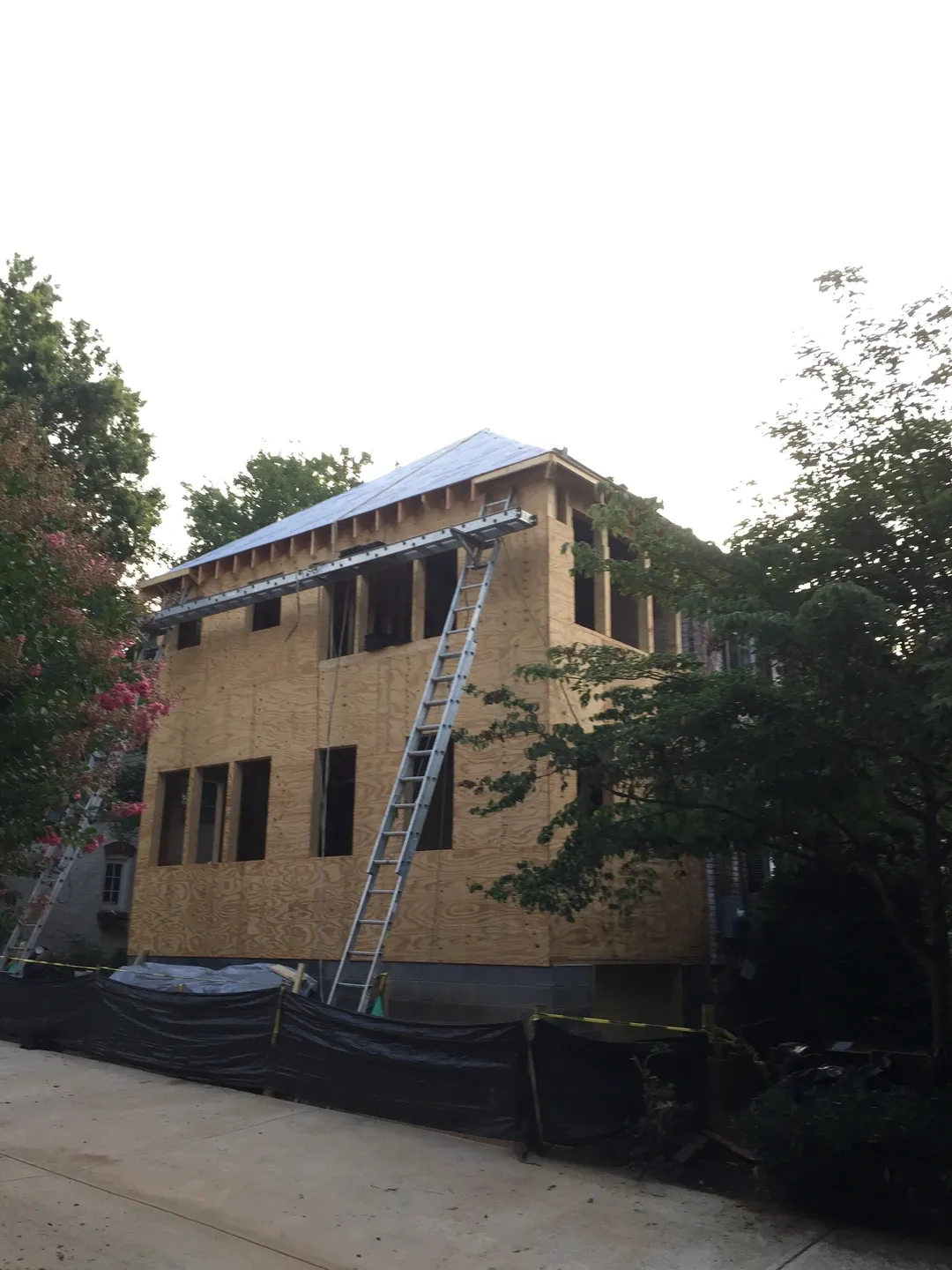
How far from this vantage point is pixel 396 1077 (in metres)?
9.34

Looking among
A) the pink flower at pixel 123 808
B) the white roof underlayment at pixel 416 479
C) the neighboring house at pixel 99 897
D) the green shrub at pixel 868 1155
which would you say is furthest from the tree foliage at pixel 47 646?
the neighboring house at pixel 99 897

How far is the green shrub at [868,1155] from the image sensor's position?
6.59 meters

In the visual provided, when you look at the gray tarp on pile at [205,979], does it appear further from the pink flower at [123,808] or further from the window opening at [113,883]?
the window opening at [113,883]

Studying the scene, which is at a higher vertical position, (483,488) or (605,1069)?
(483,488)

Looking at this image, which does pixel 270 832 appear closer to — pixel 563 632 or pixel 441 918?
pixel 441 918

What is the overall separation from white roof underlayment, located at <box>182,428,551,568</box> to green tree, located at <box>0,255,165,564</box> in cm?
593

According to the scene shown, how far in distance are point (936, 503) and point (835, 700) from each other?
1.65 meters

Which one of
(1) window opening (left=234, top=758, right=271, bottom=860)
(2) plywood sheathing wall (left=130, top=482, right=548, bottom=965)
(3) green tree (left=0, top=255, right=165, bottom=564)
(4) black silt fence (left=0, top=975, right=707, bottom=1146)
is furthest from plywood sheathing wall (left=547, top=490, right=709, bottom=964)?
(3) green tree (left=0, top=255, right=165, bottom=564)

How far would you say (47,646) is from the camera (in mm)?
7793

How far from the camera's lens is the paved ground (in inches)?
241

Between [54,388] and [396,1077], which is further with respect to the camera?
[54,388]

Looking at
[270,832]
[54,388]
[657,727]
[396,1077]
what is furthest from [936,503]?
[54,388]

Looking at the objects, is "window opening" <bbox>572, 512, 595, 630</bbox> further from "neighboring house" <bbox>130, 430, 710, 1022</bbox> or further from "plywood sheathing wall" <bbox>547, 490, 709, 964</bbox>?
"plywood sheathing wall" <bbox>547, 490, 709, 964</bbox>

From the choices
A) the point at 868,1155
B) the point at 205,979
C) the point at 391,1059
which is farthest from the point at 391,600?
the point at 868,1155
